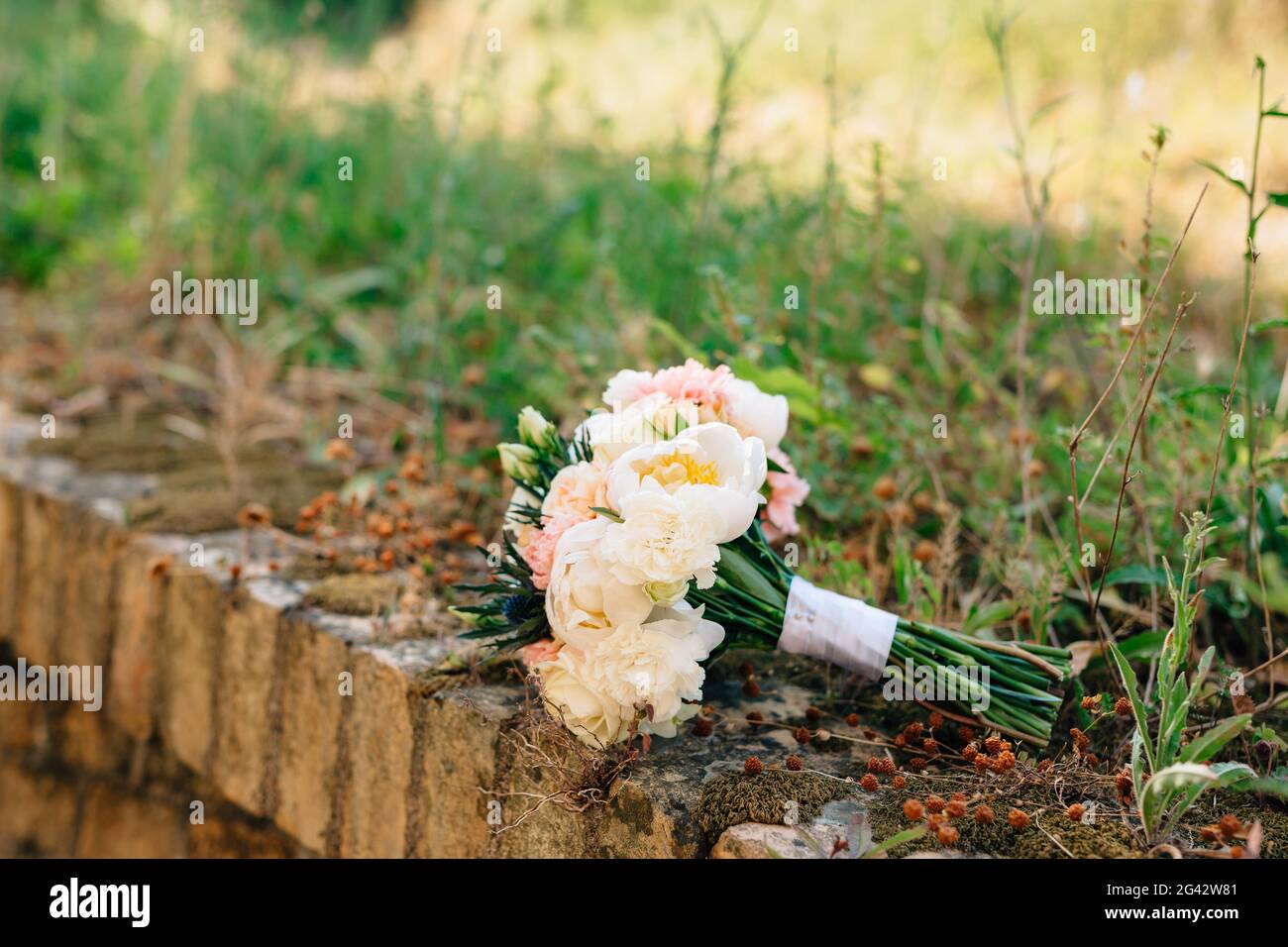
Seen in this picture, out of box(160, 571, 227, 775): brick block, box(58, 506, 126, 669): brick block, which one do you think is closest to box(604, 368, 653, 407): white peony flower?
box(160, 571, 227, 775): brick block

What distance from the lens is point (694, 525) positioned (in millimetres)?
1302

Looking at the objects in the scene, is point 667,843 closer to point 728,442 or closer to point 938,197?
point 728,442

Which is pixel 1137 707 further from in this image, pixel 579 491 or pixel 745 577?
pixel 579 491

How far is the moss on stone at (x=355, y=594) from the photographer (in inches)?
75.6

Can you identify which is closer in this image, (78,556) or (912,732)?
(912,732)

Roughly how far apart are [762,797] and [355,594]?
90 centimetres

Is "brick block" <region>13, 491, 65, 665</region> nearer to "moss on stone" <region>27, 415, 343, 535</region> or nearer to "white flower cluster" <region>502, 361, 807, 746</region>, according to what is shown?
"moss on stone" <region>27, 415, 343, 535</region>

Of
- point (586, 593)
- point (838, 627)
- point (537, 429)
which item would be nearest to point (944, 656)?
point (838, 627)

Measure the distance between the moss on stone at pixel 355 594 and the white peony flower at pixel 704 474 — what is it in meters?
0.67

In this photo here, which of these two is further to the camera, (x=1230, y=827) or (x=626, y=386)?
(x=626, y=386)

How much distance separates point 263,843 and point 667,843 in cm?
106

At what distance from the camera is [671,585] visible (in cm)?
132

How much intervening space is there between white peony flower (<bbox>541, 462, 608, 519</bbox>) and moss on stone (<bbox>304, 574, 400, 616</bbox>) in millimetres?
546
